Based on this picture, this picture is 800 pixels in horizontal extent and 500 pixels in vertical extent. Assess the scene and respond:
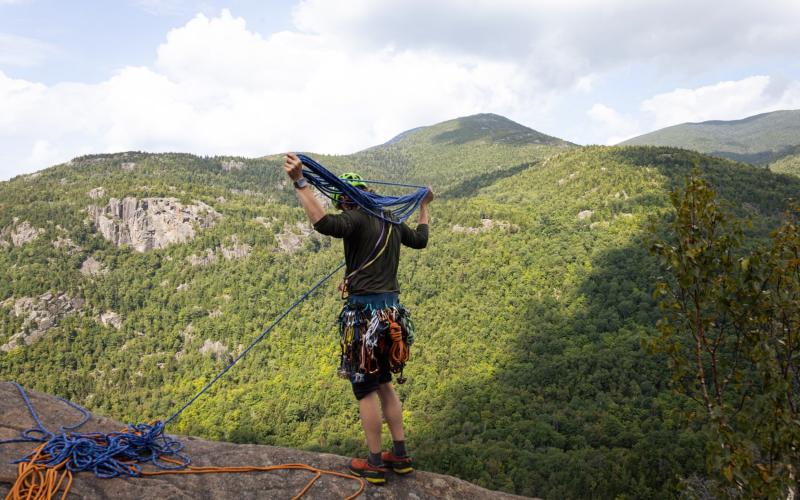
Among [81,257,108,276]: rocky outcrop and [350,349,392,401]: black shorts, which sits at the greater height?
[81,257,108,276]: rocky outcrop

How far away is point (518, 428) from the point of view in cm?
4506

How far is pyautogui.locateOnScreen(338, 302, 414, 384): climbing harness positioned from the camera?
14.3 feet

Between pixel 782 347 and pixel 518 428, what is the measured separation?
44.9 metres

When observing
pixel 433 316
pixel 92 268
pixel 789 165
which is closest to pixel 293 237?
pixel 92 268

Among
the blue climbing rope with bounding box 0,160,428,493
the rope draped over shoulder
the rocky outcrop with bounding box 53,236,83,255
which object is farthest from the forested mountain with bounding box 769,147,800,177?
the rocky outcrop with bounding box 53,236,83,255

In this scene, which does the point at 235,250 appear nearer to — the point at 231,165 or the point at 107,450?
the point at 231,165

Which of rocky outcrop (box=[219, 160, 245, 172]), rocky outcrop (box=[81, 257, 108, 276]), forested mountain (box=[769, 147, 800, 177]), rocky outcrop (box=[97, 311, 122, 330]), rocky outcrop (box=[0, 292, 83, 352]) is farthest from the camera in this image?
rocky outcrop (box=[219, 160, 245, 172])

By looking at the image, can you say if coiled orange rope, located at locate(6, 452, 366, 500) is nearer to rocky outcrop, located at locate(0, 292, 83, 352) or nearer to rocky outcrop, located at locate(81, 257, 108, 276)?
rocky outcrop, located at locate(0, 292, 83, 352)

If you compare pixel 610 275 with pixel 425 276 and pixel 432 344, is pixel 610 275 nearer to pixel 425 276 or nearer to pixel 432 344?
pixel 432 344

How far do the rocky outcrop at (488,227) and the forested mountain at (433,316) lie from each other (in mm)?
630

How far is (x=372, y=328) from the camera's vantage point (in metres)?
4.38

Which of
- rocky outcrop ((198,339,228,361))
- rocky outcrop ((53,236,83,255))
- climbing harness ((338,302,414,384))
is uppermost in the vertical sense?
rocky outcrop ((53,236,83,255))

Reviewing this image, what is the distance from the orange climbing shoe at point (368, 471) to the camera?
4.47 metres

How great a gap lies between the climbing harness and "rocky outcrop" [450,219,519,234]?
86068mm
